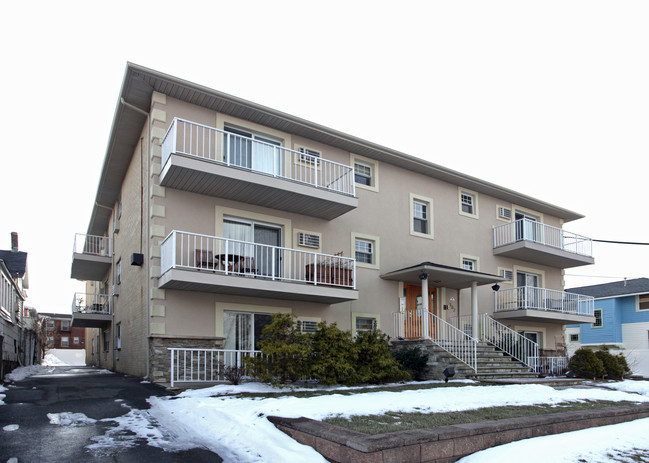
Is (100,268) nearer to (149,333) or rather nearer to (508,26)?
(149,333)

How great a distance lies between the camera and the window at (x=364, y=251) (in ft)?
55.9

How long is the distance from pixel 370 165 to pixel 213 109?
5750 mm

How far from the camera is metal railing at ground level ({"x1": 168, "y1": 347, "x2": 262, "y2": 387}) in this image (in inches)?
468

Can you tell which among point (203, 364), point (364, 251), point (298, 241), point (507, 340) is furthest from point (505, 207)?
point (203, 364)

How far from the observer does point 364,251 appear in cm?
1719

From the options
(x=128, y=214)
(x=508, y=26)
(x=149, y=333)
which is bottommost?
(x=149, y=333)

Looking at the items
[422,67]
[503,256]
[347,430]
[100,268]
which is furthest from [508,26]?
[100,268]

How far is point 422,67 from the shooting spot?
43.5 feet

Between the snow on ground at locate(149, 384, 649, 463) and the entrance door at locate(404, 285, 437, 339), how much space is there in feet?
17.2

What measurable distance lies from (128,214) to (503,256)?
45.7 feet

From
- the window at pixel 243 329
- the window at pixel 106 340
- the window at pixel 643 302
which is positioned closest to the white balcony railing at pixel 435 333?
the window at pixel 243 329

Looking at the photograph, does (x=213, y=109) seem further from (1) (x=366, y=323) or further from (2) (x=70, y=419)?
(2) (x=70, y=419)

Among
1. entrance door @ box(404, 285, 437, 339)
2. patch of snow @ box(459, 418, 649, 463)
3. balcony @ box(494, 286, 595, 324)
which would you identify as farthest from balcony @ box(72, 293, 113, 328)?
patch of snow @ box(459, 418, 649, 463)

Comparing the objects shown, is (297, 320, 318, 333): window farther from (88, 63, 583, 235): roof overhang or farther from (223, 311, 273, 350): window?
(88, 63, 583, 235): roof overhang
